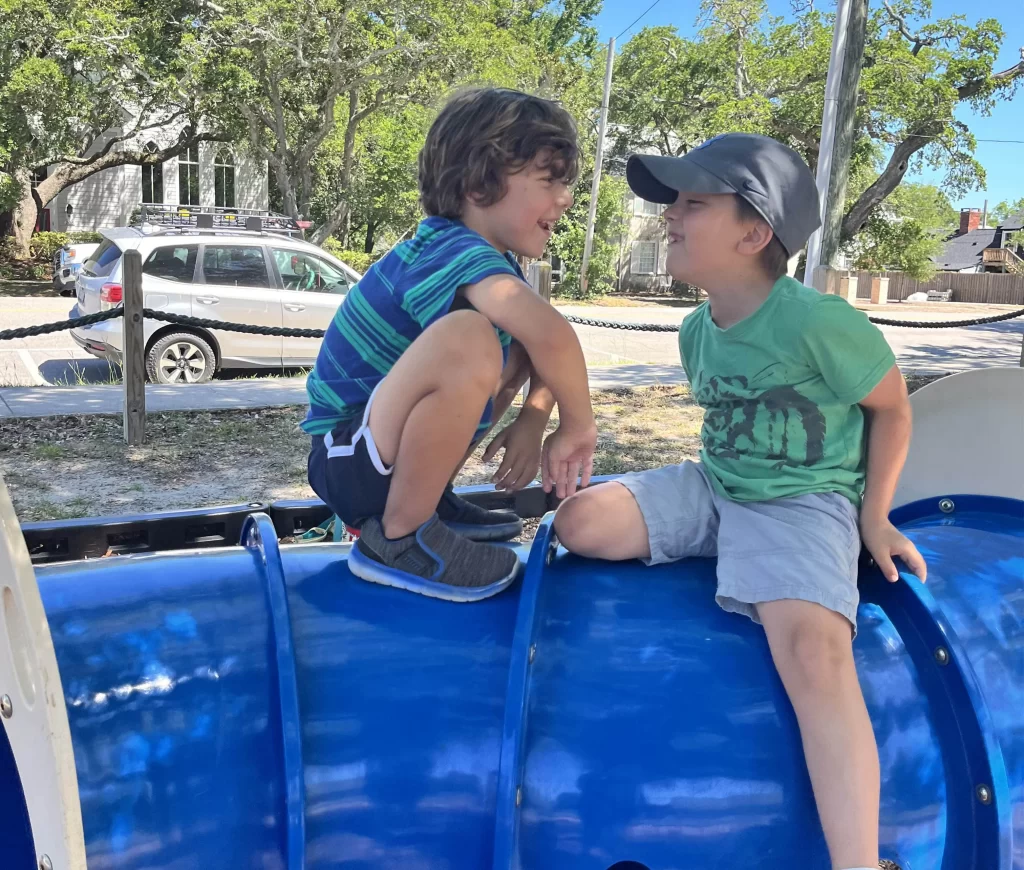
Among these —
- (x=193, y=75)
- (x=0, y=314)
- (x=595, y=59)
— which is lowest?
(x=0, y=314)

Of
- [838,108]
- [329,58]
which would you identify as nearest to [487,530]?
[838,108]

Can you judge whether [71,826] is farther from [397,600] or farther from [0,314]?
[0,314]

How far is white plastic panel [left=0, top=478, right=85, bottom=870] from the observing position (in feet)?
3.00

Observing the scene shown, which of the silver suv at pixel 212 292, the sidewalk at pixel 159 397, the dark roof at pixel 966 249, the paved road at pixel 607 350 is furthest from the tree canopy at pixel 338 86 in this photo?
the dark roof at pixel 966 249

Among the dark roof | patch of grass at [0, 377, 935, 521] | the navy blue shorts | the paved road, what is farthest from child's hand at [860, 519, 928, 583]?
the dark roof

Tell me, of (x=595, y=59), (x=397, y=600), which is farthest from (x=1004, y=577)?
(x=595, y=59)

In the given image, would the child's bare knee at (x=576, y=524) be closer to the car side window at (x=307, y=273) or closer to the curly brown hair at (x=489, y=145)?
the curly brown hair at (x=489, y=145)

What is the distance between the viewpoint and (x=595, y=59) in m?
42.4

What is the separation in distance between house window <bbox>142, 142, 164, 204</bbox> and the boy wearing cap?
29.9 m

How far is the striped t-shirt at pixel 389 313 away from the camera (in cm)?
189

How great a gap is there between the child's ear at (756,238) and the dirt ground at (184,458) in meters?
3.39

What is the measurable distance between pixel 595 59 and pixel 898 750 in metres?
44.5

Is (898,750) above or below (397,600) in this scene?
below

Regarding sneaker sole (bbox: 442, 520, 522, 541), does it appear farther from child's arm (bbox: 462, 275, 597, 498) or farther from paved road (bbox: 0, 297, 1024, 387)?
paved road (bbox: 0, 297, 1024, 387)
